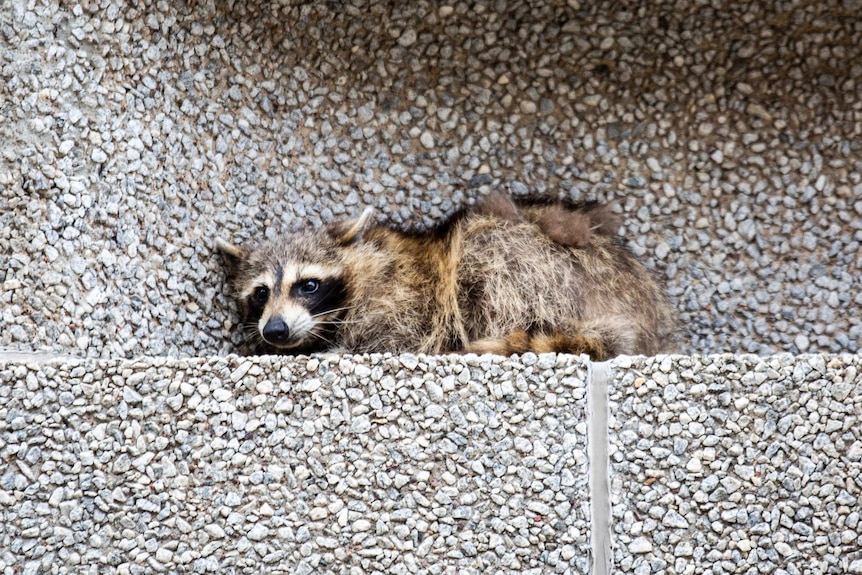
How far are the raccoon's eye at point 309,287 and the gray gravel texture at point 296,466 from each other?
65cm

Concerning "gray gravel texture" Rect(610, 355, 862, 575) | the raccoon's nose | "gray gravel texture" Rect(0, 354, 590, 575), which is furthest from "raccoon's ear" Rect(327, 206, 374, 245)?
"gray gravel texture" Rect(610, 355, 862, 575)

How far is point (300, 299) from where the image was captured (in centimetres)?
367

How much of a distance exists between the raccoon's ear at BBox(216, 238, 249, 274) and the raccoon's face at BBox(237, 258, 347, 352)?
8 centimetres

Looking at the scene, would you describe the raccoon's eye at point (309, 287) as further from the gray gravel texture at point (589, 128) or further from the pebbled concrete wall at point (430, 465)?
the pebbled concrete wall at point (430, 465)

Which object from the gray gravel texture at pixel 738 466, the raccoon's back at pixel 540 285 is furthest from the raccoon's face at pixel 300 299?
the gray gravel texture at pixel 738 466

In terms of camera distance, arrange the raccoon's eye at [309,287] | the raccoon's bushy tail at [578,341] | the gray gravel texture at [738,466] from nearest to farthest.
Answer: the gray gravel texture at [738,466] → the raccoon's bushy tail at [578,341] → the raccoon's eye at [309,287]

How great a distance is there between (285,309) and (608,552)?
1399 mm

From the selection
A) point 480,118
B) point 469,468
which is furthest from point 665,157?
point 469,468

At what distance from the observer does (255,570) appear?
2.98m

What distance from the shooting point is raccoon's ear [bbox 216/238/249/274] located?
3.75 meters

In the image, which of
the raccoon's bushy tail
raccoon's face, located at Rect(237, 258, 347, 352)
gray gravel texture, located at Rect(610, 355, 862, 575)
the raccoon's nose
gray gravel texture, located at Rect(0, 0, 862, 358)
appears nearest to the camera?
gray gravel texture, located at Rect(610, 355, 862, 575)

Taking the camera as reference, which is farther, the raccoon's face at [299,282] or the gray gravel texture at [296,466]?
the raccoon's face at [299,282]

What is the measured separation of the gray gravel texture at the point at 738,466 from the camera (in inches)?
113

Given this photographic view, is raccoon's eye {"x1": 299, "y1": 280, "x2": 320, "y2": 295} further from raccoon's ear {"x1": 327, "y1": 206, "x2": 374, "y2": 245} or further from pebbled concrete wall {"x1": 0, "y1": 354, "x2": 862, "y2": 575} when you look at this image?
pebbled concrete wall {"x1": 0, "y1": 354, "x2": 862, "y2": 575}
